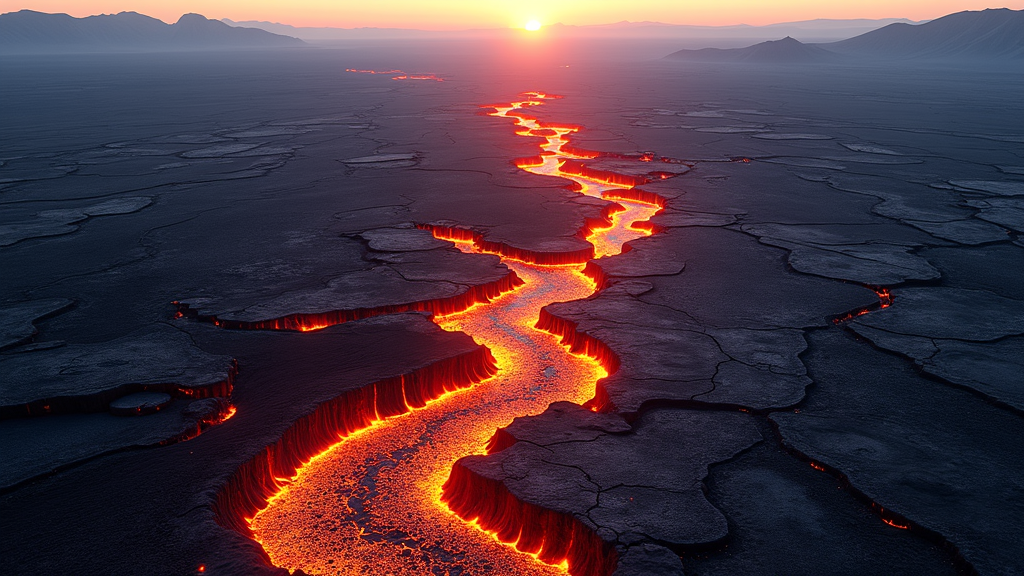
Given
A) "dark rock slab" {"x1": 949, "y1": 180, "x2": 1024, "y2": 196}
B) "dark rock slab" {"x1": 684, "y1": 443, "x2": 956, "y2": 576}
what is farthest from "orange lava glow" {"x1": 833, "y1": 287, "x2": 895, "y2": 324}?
"dark rock slab" {"x1": 949, "y1": 180, "x2": 1024, "y2": 196}

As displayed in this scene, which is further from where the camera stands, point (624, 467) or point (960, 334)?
point (960, 334)

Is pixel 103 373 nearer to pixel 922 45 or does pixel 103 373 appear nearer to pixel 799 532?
pixel 799 532

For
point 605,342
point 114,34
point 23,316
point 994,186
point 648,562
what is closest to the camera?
point 648,562

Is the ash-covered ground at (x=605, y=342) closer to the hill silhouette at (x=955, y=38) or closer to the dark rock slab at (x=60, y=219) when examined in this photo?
the dark rock slab at (x=60, y=219)

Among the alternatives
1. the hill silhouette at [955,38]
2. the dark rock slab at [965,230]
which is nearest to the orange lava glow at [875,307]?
the dark rock slab at [965,230]

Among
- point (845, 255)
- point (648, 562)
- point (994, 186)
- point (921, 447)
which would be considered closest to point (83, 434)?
point (648, 562)

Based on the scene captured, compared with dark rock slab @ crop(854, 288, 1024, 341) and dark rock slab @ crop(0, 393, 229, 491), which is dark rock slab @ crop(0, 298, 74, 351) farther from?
dark rock slab @ crop(854, 288, 1024, 341)

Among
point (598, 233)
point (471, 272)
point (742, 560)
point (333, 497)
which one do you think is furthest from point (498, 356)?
point (598, 233)

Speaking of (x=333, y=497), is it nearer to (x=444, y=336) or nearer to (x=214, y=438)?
(x=214, y=438)
